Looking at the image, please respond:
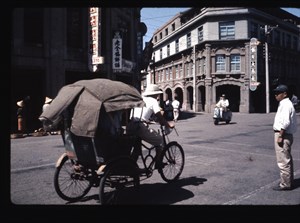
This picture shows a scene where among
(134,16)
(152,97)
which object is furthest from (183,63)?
(152,97)

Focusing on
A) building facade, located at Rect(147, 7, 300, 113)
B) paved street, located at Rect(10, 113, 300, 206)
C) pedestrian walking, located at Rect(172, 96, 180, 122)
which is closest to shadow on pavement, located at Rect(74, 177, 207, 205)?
paved street, located at Rect(10, 113, 300, 206)

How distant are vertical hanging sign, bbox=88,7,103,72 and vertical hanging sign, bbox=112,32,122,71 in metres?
1.43

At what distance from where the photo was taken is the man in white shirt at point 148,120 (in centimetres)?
485

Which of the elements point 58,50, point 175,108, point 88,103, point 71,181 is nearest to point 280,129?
point 88,103

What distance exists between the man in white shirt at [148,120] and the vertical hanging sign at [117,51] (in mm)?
13533

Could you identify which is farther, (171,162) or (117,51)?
(117,51)

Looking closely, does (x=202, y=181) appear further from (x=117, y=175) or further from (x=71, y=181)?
(x=71, y=181)

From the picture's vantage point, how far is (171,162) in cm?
554

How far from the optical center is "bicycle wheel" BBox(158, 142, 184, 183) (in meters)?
5.41

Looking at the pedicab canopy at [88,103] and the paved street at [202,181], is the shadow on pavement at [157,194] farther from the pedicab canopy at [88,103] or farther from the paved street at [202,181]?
the pedicab canopy at [88,103]

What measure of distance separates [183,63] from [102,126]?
37.7m

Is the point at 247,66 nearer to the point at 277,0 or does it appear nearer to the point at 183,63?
the point at 183,63

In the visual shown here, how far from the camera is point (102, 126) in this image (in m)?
4.21

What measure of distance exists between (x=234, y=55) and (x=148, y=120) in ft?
102
